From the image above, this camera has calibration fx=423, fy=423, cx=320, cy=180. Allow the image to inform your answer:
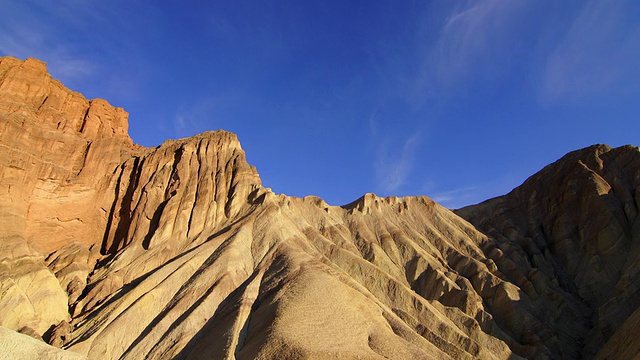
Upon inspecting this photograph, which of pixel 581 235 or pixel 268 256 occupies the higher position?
pixel 581 235

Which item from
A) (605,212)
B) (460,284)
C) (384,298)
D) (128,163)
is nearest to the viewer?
(384,298)

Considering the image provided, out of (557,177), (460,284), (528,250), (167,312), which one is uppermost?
(557,177)

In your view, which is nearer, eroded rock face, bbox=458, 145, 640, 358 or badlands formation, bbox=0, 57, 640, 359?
badlands formation, bbox=0, 57, 640, 359

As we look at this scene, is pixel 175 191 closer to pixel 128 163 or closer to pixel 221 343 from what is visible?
pixel 128 163

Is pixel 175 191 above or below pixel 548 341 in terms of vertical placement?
above

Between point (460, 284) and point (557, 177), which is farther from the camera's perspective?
point (557, 177)

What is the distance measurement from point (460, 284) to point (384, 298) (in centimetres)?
987

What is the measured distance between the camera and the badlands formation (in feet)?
109

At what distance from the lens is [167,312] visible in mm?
36531

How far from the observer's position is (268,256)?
4538 centimetres

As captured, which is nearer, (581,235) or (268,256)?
(268,256)

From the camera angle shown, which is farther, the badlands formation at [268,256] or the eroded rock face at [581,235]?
the eroded rock face at [581,235]

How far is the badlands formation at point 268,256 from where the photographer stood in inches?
1313

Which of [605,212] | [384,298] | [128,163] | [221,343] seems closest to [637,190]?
[605,212]
